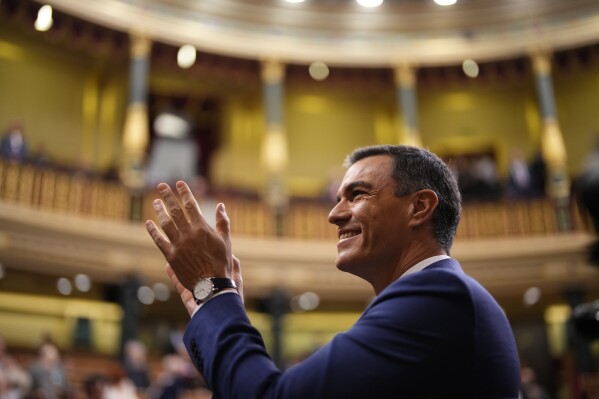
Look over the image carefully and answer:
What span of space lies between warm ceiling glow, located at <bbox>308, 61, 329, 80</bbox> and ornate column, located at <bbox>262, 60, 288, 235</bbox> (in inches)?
26.1

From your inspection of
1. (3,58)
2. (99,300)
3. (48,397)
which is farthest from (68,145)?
(48,397)

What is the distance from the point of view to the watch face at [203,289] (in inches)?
54.5

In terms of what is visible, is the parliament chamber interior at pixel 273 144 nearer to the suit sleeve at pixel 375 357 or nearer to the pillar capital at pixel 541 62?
the pillar capital at pixel 541 62

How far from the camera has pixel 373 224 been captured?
1541 mm

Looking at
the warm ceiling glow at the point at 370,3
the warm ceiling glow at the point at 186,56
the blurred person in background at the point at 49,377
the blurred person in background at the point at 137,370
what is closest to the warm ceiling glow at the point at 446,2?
the warm ceiling glow at the point at 370,3

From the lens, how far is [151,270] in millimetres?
12188

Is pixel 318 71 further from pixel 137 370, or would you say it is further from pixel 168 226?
pixel 168 226

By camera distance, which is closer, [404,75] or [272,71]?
[272,71]

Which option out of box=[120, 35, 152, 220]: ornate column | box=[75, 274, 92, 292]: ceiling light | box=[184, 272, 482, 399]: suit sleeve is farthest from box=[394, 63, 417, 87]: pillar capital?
box=[184, 272, 482, 399]: suit sleeve

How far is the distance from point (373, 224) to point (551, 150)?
43.2 feet

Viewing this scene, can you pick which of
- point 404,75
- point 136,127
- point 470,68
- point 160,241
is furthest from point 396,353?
point 470,68

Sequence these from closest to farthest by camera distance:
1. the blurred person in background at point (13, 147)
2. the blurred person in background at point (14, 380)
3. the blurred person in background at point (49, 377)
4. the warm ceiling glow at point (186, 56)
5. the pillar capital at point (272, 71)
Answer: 1. the blurred person in background at point (14, 380)
2. the blurred person in background at point (49, 377)
3. the blurred person in background at point (13, 147)
4. the warm ceiling glow at point (186, 56)
5. the pillar capital at point (272, 71)

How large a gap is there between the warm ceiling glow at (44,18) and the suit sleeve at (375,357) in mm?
12552

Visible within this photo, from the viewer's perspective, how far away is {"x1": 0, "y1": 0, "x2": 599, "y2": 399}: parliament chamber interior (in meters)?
12.0
